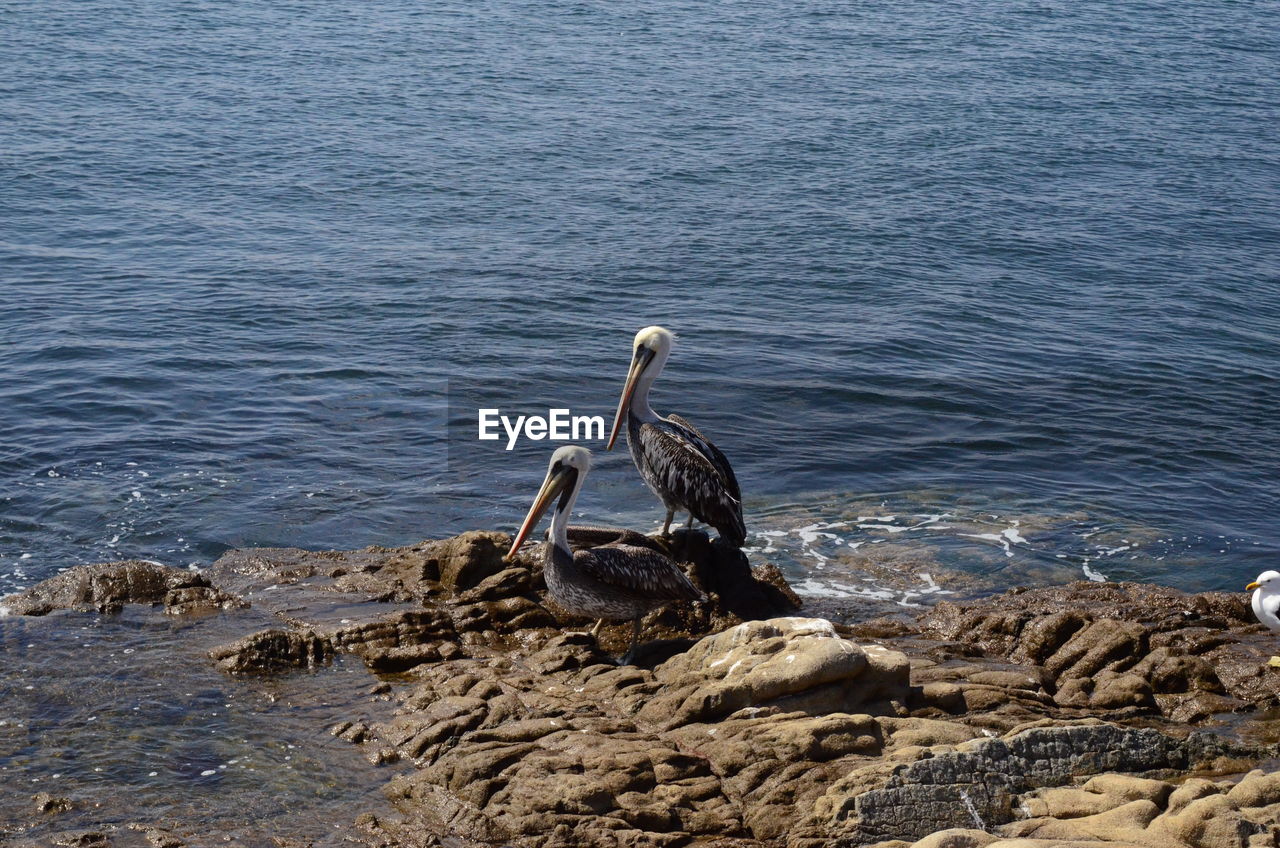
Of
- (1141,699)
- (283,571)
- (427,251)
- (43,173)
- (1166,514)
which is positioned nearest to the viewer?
(1141,699)

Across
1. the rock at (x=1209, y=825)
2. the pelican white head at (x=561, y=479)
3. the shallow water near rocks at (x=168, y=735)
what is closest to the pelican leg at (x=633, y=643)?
the pelican white head at (x=561, y=479)

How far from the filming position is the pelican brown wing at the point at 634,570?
10711 millimetres

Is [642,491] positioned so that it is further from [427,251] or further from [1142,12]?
[1142,12]

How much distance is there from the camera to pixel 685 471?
12602 mm

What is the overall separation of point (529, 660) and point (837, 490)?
724 cm

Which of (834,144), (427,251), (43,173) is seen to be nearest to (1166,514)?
(427,251)

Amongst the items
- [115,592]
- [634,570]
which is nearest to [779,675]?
[634,570]

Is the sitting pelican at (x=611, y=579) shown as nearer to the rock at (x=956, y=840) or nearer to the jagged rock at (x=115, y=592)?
the jagged rock at (x=115, y=592)

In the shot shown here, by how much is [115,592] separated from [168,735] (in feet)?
9.51

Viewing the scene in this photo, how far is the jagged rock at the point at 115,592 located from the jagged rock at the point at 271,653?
1.30 meters

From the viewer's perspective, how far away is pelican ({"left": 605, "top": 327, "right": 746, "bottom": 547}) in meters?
12.6

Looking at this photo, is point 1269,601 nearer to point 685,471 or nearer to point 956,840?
point 685,471

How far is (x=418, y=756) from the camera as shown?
925 centimetres

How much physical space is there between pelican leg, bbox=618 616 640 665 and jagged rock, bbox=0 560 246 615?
12.2 feet
